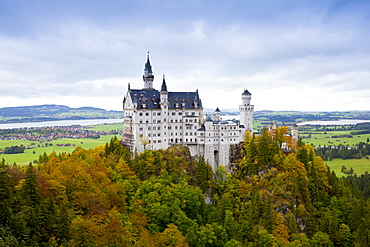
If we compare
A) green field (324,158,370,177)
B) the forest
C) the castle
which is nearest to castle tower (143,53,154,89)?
the castle

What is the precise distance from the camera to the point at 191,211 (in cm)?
7569

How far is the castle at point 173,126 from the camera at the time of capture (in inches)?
3548

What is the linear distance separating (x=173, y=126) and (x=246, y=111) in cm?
2581

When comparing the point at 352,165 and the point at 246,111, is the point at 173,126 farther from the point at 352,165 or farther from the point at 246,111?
the point at 352,165

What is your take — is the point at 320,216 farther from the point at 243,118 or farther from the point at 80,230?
the point at 80,230

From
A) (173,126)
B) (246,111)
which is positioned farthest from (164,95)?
(246,111)

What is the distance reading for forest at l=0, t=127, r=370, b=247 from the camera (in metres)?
44.8

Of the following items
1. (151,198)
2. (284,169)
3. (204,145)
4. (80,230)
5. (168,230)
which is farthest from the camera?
(204,145)

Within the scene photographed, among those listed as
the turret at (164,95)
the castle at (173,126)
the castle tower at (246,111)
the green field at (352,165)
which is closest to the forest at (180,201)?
the castle at (173,126)

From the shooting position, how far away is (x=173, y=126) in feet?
309

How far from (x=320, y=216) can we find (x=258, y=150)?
74.6 feet

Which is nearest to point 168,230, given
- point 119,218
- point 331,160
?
point 119,218

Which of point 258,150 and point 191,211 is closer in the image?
point 191,211

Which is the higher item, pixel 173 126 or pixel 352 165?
pixel 173 126
